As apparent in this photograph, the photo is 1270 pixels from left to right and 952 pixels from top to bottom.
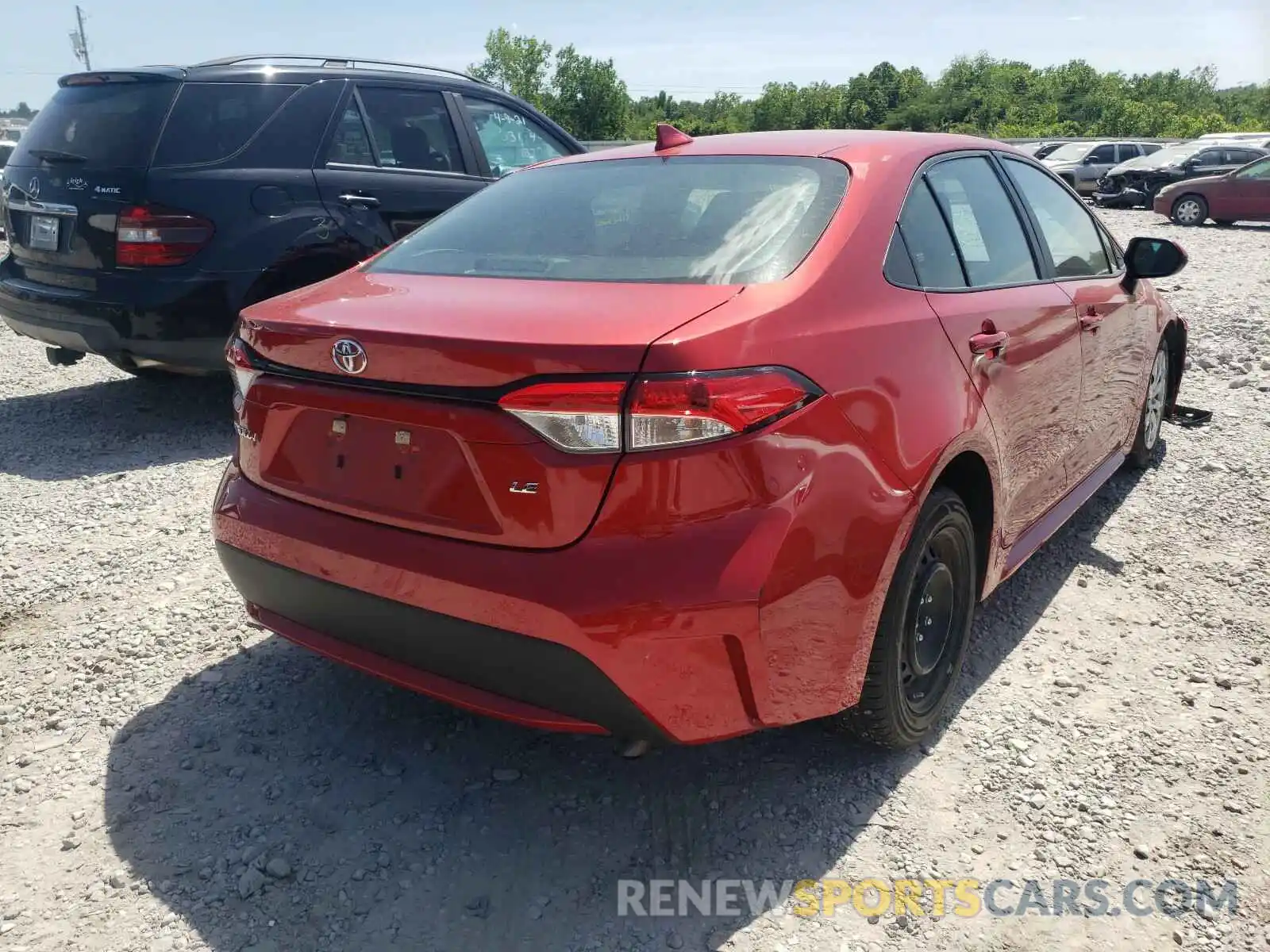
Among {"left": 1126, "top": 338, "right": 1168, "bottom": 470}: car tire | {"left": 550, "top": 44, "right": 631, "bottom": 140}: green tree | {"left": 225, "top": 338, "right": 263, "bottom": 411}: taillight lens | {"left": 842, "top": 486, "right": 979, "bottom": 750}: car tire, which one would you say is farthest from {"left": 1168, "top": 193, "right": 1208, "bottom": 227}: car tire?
{"left": 550, "top": 44, "right": 631, "bottom": 140}: green tree

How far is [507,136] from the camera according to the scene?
6.52 m

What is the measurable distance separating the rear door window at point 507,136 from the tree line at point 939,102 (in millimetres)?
41263

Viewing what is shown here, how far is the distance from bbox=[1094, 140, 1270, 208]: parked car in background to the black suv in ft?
68.2

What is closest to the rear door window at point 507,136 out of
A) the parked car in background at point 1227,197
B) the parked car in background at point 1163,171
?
the parked car in background at point 1227,197

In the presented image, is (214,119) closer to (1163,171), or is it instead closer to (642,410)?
(642,410)

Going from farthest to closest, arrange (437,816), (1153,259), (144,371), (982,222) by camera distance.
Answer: (144,371) → (1153,259) → (982,222) → (437,816)

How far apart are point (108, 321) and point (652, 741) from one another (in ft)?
13.3

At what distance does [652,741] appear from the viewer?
2.12 m

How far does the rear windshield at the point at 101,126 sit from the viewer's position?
498 cm

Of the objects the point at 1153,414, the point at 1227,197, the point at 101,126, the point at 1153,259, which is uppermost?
the point at 101,126

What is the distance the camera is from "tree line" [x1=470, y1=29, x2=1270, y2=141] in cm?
5416

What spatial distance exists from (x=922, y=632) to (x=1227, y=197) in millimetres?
A: 19175

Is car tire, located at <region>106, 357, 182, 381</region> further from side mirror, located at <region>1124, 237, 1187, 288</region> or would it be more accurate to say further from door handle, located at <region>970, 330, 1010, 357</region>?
side mirror, located at <region>1124, 237, 1187, 288</region>

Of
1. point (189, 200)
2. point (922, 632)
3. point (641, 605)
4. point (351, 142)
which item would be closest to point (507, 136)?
point (351, 142)
